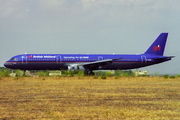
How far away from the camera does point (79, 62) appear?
3603 centimetres

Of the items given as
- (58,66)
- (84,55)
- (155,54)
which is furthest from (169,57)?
(58,66)

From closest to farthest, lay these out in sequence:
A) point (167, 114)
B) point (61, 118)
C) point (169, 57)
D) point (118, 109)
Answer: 1. point (61, 118)
2. point (167, 114)
3. point (118, 109)
4. point (169, 57)

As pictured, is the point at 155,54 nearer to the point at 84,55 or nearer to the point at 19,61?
the point at 84,55

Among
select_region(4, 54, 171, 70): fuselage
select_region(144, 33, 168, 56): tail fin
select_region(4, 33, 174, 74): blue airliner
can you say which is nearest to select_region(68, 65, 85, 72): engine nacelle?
select_region(4, 33, 174, 74): blue airliner

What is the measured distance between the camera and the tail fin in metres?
40.7

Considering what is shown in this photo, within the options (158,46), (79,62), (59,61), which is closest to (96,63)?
(79,62)

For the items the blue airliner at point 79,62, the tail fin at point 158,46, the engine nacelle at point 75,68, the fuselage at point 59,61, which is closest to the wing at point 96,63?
the blue airliner at point 79,62

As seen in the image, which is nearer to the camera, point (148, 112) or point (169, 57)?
point (148, 112)

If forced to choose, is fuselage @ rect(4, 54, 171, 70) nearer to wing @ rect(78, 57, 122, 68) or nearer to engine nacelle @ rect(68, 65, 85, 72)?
wing @ rect(78, 57, 122, 68)

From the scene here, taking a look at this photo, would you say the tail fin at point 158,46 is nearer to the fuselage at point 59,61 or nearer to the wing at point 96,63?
the fuselage at point 59,61

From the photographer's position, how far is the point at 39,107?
30.6ft

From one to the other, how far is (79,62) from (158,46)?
13.8m

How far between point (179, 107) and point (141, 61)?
2954cm

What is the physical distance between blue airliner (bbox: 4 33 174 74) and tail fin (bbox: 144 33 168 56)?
61.9 inches
